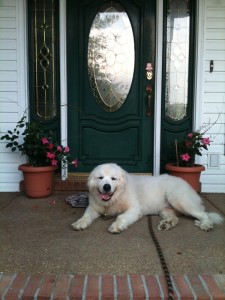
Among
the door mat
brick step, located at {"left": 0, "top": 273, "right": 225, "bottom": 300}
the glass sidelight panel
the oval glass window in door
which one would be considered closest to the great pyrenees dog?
the door mat

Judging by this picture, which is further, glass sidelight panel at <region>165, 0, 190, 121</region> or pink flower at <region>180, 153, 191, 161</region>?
glass sidelight panel at <region>165, 0, 190, 121</region>

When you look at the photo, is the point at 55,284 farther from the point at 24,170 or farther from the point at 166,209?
the point at 24,170

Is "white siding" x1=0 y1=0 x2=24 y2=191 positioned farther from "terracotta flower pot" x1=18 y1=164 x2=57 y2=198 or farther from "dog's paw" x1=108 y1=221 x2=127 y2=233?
"dog's paw" x1=108 y1=221 x2=127 y2=233

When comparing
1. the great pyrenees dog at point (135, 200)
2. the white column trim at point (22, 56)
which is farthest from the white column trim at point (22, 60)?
the great pyrenees dog at point (135, 200)

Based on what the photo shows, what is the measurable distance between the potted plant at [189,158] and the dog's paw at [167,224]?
3.83ft

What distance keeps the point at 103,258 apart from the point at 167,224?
3.17ft

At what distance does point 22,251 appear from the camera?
9.64 ft

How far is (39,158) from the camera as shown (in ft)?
15.6

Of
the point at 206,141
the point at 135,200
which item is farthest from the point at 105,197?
the point at 206,141

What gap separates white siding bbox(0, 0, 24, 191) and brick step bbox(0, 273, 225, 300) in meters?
2.72

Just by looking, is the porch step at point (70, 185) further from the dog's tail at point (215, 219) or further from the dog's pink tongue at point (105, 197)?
the dog's tail at point (215, 219)

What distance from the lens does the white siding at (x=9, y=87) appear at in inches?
192

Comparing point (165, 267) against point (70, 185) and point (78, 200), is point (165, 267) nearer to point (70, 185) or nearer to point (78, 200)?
point (78, 200)

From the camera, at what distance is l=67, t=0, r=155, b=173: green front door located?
199 inches
